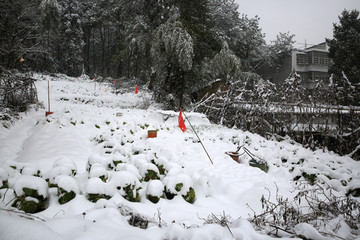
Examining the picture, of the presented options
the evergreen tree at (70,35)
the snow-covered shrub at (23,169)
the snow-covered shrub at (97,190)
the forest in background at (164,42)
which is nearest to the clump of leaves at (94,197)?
the snow-covered shrub at (97,190)

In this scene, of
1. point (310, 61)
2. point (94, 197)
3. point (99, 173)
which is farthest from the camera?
point (310, 61)

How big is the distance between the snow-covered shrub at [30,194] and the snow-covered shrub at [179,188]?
132cm

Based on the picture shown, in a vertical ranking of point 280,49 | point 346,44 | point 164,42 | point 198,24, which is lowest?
point 164,42

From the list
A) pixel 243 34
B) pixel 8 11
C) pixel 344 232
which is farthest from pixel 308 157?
pixel 243 34

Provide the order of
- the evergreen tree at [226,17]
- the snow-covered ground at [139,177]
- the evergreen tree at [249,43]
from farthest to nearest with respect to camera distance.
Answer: the evergreen tree at [226,17], the evergreen tree at [249,43], the snow-covered ground at [139,177]

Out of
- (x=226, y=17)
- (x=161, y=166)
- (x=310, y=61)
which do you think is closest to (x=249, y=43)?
(x=226, y=17)

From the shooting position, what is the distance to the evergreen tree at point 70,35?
89.8 ft

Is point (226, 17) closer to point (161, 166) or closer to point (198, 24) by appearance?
point (198, 24)

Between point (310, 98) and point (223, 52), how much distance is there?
6.06 metres

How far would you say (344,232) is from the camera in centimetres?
171

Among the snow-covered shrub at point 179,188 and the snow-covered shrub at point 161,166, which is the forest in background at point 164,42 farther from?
the snow-covered shrub at point 179,188

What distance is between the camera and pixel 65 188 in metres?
1.94

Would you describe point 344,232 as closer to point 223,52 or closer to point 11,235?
point 11,235

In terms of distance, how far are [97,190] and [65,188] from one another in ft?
0.99
